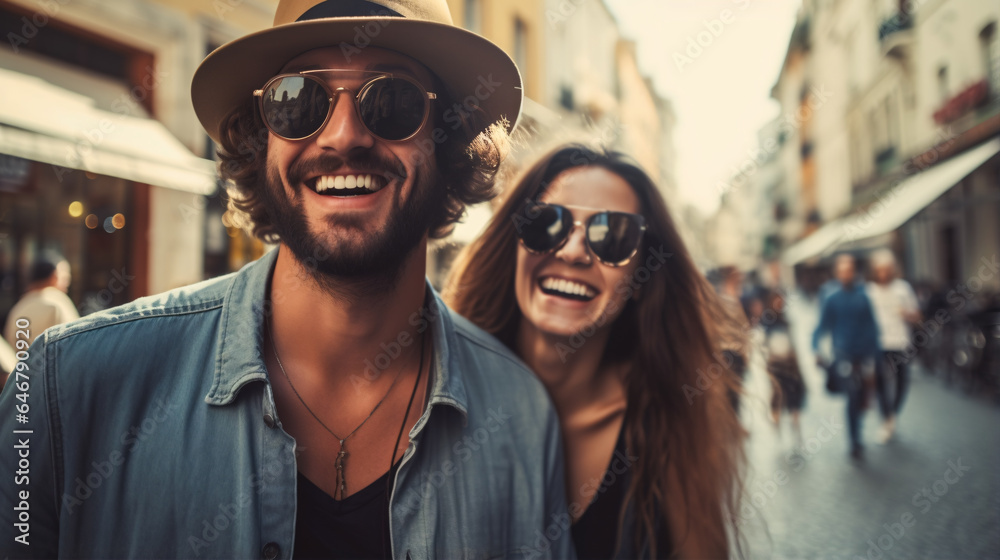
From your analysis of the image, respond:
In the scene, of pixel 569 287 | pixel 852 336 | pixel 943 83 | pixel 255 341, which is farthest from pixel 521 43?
pixel 255 341

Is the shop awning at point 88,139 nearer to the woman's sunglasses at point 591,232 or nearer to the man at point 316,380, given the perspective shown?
the man at point 316,380

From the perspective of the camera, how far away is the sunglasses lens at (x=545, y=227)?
2.20 metres

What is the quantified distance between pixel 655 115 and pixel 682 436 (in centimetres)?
6523

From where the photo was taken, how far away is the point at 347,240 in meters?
1.51

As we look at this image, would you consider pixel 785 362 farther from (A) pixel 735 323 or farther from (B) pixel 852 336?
(A) pixel 735 323

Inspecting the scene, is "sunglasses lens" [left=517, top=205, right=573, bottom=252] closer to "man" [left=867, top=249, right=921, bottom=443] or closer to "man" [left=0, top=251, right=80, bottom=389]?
"man" [left=0, top=251, right=80, bottom=389]

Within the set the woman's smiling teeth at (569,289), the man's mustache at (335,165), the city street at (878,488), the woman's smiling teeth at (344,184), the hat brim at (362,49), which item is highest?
the hat brim at (362,49)

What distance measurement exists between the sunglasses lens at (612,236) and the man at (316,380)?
60cm

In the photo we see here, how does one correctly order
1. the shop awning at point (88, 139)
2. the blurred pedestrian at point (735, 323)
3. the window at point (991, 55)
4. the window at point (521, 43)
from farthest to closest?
1. the window at point (521, 43)
2. the window at point (991, 55)
3. the shop awning at point (88, 139)
4. the blurred pedestrian at point (735, 323)

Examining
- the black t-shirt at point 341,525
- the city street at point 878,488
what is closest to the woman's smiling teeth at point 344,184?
the black t-shirt at point 341,525

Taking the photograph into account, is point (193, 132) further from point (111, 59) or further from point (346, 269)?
point (346, 269)

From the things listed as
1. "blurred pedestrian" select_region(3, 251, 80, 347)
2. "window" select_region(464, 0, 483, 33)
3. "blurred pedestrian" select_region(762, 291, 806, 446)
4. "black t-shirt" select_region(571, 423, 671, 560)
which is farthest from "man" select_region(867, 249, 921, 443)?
"window" select_region(464, 0, 483, 33)

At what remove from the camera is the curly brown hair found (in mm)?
1814

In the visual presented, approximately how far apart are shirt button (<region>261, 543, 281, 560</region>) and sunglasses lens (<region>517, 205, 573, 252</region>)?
1298 mm
